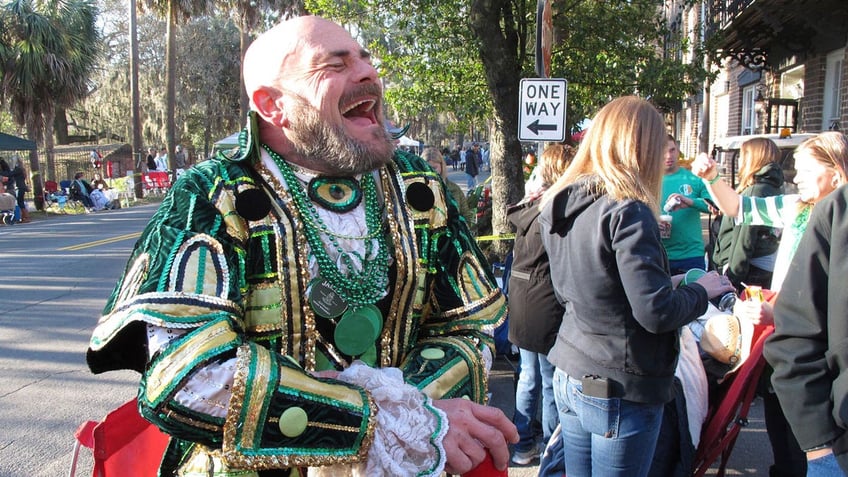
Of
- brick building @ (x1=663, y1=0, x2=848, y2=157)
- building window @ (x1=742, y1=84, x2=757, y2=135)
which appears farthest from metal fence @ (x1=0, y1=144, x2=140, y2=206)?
brick building @ (x1=663, y1=0, x2=848, y2=157)

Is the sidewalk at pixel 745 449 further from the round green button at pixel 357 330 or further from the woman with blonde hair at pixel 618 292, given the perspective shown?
the round green button at pixel 357 330

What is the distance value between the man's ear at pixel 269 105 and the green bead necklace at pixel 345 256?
0.08 meters

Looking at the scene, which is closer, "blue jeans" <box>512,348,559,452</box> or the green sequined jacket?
the green sequined jacket

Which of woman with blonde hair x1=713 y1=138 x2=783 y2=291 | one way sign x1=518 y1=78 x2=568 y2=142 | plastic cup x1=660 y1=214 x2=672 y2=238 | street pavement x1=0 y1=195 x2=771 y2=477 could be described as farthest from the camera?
one way sign x1=518 y1=78 x2=568 y2=142

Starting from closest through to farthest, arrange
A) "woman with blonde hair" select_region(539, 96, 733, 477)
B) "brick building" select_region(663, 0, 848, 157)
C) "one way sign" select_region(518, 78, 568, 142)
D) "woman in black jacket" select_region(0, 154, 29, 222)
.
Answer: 1. "woman with blonde hair" select_region(539, 96, 733, 477)
2. "one way sign" select_region(518, 78, 568, 142)
3. "brick building" select_region(663, 0, 848, 157)
4. "woman in black jacket" select_region(0, 154, 29, 222)

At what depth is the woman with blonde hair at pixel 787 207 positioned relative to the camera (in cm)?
293

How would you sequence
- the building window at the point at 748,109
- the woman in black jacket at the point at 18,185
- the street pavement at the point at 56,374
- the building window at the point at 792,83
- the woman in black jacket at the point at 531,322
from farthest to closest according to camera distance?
1. the woman in black jacket at the point at 18,185
2. the building window at the point at 748,109
3. the building window at the point at 792,83
4. the street pavement at the point at 56,374
5. the woman in black jacket at the point at 531,322

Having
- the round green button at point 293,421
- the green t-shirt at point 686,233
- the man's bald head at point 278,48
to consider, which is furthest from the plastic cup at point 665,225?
the round green button at point 293,421

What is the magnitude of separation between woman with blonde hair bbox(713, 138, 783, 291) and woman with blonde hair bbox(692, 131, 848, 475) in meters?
0.93

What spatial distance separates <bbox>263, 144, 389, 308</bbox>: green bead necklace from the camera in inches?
56.3

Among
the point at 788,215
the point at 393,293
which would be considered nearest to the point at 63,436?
the point at 393,293

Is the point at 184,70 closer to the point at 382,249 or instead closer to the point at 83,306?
the point at 83,306

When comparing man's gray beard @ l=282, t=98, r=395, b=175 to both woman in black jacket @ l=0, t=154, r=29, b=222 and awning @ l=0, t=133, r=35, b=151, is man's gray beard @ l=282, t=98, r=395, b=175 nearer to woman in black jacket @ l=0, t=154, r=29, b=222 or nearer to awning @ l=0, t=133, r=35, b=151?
woman in black jacket @ l=0, t=154, r=29, b=222

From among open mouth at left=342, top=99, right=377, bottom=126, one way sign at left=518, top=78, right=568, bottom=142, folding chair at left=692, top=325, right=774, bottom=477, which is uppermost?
one way sign at left=518, top=78, right=568, bottom=142
